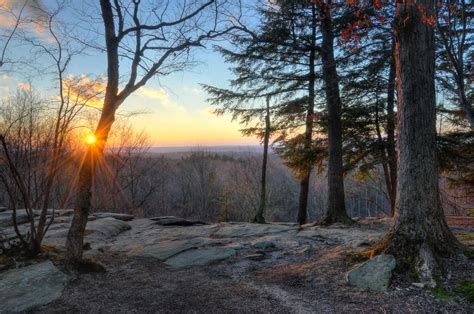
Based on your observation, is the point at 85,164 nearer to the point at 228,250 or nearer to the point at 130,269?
the point at 130,269

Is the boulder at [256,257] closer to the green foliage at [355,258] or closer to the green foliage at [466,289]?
the green foliage at [355,258]

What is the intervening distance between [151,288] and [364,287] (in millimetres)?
2833

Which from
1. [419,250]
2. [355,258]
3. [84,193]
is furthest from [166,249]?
[419,250]

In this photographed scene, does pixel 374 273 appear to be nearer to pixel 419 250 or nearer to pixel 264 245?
pixel 419 250

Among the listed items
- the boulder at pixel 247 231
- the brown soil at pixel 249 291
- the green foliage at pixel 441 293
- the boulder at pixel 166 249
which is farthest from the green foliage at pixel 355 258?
the boulder at pixel 247 231

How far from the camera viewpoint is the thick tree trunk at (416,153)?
454 centimetres

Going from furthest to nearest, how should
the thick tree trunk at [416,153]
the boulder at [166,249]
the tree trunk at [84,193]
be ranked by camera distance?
1. the boulder at [166,249]
2. the tree trunk at [84,193]
3. the thick tree trunk at [416,153]

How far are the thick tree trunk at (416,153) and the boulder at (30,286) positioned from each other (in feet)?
14.8

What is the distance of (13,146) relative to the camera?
56.5ft

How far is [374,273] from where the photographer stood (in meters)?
4.33

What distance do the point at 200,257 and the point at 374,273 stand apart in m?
3.16

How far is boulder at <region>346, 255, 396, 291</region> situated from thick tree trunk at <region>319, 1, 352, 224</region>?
19.2ft

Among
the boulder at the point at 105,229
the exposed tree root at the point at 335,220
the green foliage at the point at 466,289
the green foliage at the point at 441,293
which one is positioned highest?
the green foliage at the point at 466,289

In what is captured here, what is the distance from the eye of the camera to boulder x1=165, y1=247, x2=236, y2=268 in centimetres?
610
